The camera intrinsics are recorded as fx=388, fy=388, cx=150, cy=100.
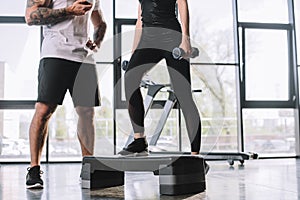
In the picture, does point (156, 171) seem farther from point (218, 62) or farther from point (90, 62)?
point (218, 62)

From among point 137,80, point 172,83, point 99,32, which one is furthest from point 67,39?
point 172,83

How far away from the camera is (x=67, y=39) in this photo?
82.3 inches

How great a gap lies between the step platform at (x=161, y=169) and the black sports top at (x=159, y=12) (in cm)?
69

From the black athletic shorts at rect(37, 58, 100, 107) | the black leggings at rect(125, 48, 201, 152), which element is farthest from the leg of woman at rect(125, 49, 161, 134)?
the black athletic shorts at rect(37, 58, 100, 107)

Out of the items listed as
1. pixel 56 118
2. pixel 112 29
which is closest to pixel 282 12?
pixel 112 29

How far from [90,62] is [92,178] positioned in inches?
25.3

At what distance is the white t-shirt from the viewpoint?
2.04 meters

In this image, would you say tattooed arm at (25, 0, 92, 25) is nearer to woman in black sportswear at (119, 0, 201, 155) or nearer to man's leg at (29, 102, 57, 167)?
woman in black sportswear at (119, 0, 201, 155)

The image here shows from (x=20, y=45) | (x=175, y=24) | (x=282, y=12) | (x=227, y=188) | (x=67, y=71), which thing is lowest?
(x=227, y=188)

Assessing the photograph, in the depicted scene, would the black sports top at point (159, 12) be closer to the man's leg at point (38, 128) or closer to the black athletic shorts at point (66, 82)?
the black athletic shorts at point (66, 82)

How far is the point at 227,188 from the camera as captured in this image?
196cm

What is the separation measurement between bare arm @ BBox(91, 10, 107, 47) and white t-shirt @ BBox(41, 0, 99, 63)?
0.19 m

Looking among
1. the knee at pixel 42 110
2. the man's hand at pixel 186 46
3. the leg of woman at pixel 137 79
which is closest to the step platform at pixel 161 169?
the leg of woman at pixel 137 79

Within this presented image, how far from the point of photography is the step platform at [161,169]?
1.78m
